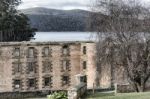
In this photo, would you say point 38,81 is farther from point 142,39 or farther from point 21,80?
point 142,39

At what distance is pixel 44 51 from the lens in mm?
77000

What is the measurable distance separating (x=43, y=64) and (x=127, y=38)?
33161 mm

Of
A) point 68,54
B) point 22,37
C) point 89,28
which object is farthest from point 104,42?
point 22,37

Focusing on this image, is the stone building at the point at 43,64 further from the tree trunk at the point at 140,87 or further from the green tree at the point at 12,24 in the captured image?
the tree trunk at the point at 140,87

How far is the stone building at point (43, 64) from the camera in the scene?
75.2 m

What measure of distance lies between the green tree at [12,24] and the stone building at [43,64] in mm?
18444

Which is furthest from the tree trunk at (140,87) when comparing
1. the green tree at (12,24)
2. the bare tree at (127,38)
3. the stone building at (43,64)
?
the green tree at (12,24)

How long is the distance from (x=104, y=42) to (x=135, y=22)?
3.36 meters

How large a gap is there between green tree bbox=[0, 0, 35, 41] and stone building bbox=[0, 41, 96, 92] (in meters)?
18.4

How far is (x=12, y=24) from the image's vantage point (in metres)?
96.0

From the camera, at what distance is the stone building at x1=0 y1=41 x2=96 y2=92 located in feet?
247

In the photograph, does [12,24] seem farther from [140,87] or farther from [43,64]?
[140,87]

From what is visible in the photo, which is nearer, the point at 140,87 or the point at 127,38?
the point at 140,87

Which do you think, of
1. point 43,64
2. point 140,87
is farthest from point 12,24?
point 140,87
